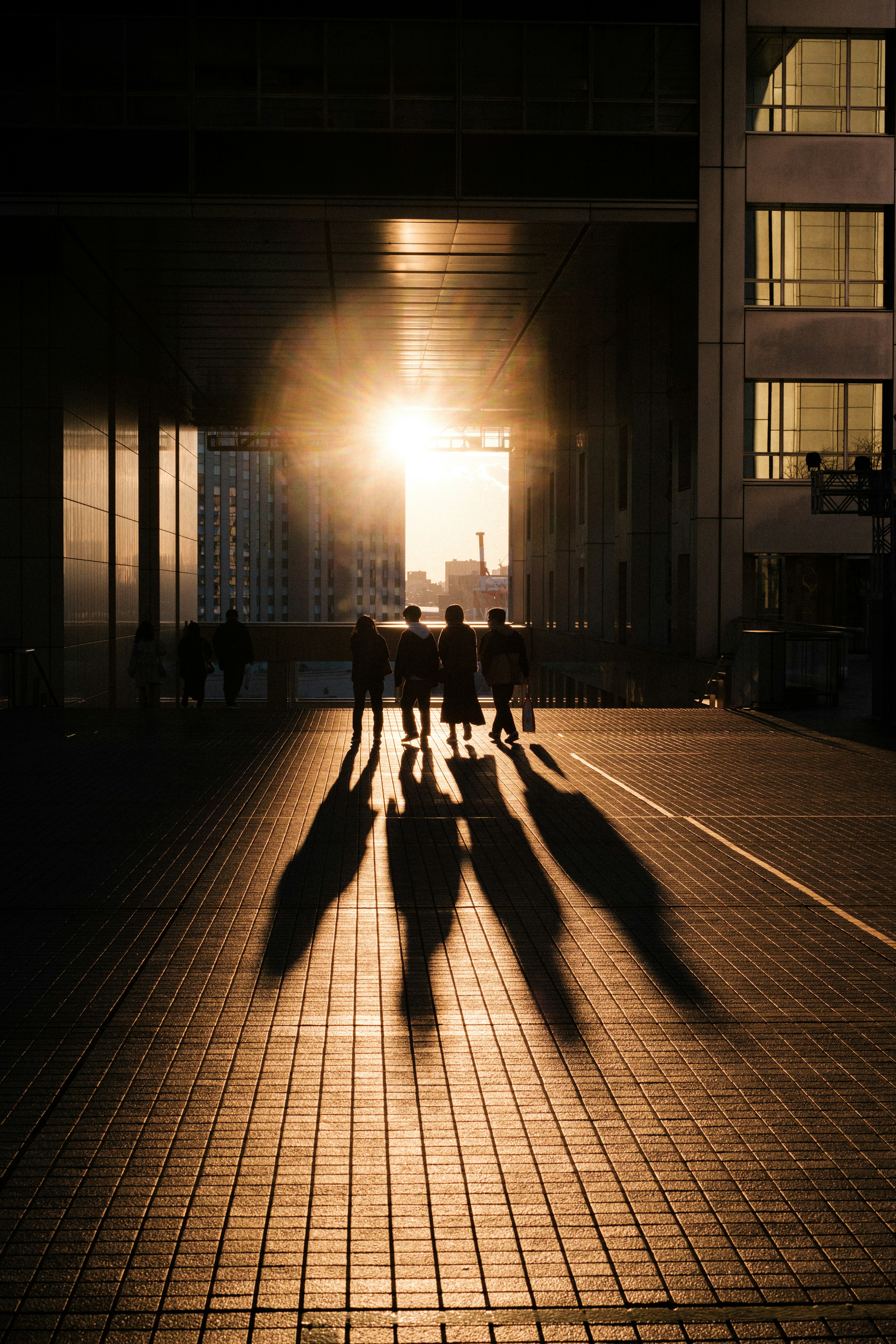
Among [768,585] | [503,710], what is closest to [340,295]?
[768,585]

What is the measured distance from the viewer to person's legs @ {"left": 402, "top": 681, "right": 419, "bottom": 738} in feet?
53.5

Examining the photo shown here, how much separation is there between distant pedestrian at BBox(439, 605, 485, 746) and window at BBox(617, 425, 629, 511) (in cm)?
2108

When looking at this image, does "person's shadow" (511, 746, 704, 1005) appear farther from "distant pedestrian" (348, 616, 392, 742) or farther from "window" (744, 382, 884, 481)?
"window" (744, 382, 884, 481)

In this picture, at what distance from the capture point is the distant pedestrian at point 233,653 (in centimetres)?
2239

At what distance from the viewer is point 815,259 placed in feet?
86.6

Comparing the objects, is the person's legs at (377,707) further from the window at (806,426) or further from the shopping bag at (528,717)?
the window at (806,426)

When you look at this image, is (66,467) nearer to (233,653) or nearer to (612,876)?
(233,653)

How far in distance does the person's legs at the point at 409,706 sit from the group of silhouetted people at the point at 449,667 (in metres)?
0.01

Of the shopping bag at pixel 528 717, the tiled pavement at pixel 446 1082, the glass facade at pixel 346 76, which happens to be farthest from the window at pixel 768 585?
the tiled pavement at pixel 446 1082

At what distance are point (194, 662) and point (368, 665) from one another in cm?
679

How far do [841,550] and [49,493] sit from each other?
48.9ft

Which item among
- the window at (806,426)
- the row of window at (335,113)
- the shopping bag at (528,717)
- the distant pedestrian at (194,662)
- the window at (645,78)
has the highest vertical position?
the window at (645,78)

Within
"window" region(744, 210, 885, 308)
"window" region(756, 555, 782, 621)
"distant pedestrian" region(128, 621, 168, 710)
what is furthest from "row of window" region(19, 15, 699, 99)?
"distant pedestrian" region(128, 621, 168, 710)

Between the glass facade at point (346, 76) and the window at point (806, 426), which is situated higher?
the glass facade at point (346, 76)
